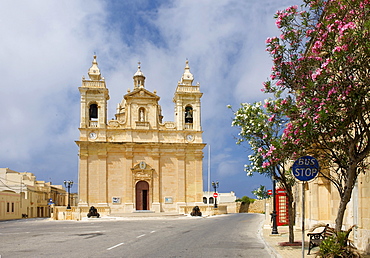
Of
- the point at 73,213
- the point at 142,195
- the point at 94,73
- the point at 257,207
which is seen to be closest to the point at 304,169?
the point at 73,213

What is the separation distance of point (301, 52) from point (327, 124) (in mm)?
2136

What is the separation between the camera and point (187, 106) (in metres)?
53.6

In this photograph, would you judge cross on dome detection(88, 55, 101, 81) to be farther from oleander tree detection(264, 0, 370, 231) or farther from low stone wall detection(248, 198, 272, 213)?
oleander tree detection(264, 0, 370, 231)

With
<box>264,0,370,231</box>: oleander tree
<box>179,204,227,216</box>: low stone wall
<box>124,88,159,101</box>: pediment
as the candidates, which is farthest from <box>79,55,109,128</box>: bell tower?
<box>264,0,370,231</box>: oleander tree

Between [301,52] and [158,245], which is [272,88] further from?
[158,245]

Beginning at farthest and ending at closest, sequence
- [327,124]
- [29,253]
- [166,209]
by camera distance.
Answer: [166,209], [29,253], [327,124]

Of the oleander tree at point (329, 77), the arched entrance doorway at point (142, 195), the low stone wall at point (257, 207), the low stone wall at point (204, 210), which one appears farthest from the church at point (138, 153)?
the oleander tree at point (329, 77)

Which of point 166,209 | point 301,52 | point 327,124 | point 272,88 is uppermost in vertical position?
point 301,52

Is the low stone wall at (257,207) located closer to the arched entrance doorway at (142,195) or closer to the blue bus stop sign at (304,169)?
the arched entrance doorway at (142,195)

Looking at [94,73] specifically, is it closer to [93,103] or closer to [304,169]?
[93,103]

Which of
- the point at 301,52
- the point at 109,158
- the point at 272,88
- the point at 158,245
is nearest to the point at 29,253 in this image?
the point at 158,245

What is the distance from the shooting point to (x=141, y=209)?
50.7 metres

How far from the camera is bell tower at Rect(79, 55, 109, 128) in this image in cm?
5091

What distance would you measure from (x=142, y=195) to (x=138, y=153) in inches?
191
